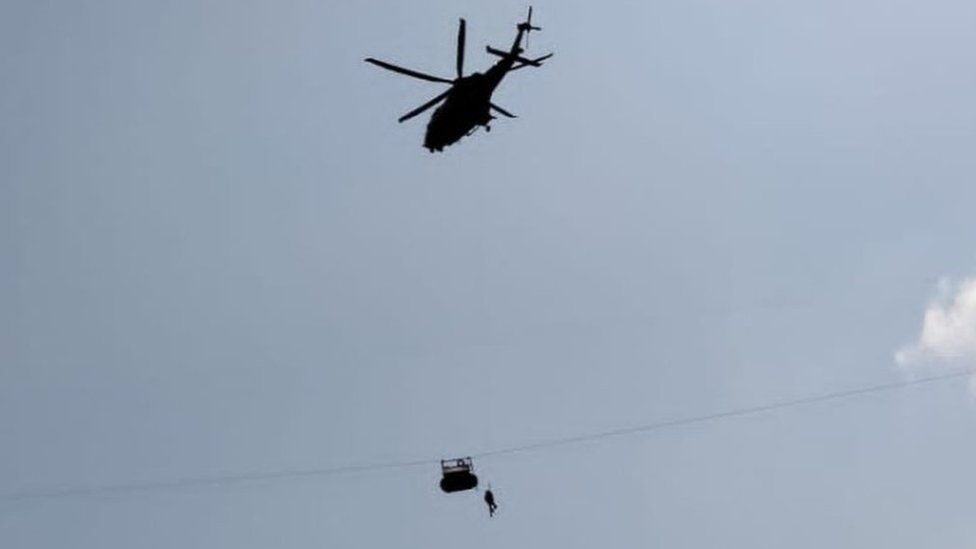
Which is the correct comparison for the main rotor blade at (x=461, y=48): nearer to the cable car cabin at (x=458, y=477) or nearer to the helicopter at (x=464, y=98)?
the helicopter at (x=464, y=98)

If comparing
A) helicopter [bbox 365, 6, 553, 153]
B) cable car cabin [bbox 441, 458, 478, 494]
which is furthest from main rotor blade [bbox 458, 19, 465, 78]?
cable car cabin [bbox 441, 458, 478, 494]

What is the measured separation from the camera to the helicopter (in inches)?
1139

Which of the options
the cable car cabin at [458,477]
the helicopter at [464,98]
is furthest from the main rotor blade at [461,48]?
the cable car cabin at [458,477]

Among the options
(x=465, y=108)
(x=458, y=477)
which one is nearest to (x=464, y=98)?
(x=465, y=108)

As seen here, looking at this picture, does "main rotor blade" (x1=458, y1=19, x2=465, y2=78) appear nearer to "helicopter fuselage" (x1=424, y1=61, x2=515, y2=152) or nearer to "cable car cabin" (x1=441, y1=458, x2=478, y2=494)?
"helicopter fuselage" (x1=424, y1=61, x2=515, y2=152)

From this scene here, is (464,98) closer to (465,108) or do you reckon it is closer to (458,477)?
(465,108)

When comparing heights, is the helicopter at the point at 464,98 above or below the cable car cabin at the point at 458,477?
above

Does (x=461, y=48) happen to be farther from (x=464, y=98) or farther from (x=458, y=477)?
(x=458, y=477)

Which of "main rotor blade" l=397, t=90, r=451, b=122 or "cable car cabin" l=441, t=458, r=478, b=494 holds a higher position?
"main rotor blade" l=397, t=90, r=451, b=122

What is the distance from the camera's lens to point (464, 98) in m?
30.2

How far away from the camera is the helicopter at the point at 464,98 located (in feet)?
94.9

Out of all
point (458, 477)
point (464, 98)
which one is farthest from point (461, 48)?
point (458, 477)

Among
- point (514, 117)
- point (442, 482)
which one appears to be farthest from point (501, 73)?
point (442, 482)

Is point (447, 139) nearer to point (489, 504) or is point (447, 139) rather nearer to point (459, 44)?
point (459, 44)
